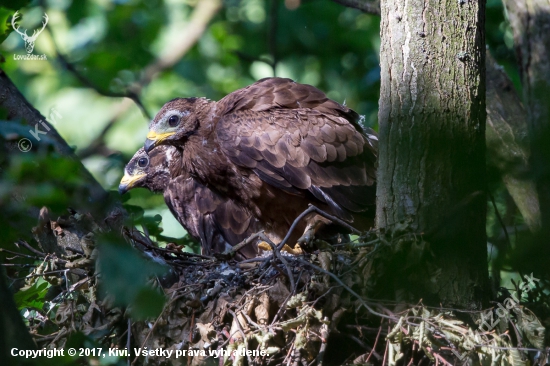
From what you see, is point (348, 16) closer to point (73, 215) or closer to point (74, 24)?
point (74, 24)

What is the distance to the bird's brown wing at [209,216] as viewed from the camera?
5.45m

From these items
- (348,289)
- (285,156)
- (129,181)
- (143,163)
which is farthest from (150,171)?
(348,289)

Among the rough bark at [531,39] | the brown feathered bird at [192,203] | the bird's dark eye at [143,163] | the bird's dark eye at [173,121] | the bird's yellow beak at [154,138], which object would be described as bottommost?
the brown feathered bird at [192,203]

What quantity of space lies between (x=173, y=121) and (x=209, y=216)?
2.98 ft

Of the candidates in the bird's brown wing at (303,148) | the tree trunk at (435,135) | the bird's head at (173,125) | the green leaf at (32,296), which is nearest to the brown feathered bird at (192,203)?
→ the bird's head at (173,125)

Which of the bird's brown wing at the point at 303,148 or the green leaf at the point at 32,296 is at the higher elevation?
the bird's brown wing at the point at 303,148

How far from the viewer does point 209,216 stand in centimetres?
564

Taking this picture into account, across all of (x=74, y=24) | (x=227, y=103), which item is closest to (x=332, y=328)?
(x=227, y=103)

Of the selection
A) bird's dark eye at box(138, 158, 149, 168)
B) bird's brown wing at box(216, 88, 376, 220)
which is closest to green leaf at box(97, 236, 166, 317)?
bird's brown wing at box(216, 88, 376, 220)

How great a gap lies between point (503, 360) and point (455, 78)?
4.48 ft

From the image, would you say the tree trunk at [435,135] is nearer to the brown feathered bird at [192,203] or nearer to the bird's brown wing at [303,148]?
the bird's brown wing at [303,148]

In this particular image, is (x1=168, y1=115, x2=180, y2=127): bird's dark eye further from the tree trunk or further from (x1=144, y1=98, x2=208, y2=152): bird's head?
the tree trunk

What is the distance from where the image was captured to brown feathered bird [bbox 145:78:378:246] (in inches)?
189

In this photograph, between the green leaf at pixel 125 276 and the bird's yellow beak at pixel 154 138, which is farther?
the bird's yellow beak at pixel 154 138
